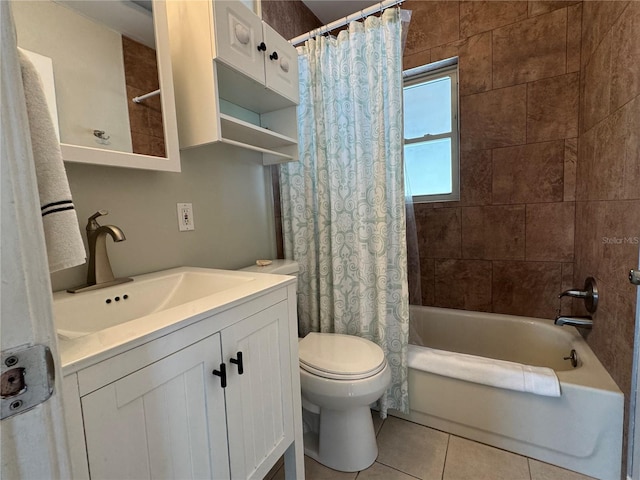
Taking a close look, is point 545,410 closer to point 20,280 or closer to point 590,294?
point 590,294

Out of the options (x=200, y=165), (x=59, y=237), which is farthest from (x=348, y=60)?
(x=59, y=237)

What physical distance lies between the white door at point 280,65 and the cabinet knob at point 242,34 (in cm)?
12

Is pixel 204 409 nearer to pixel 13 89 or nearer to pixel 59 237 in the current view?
pixel 59 237

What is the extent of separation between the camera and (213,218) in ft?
4.86

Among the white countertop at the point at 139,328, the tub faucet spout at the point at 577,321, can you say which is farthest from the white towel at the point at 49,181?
the tub faucet spout at the point at 577,321

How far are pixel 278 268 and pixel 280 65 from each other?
39.1 inches

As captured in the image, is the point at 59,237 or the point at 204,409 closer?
the point at 59,237

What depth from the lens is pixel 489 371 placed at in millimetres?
1362

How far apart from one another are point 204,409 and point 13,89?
0.73m

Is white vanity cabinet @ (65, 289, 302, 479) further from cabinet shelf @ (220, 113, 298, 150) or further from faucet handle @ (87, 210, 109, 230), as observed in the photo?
cabinet shelf @ (220, 113, 298, 150)

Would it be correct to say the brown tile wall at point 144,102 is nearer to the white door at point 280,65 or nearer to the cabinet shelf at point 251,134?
the cabinet shelf at point 251,134

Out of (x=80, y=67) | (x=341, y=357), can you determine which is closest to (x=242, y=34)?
(x=80, y=67)

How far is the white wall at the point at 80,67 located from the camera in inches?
33.5

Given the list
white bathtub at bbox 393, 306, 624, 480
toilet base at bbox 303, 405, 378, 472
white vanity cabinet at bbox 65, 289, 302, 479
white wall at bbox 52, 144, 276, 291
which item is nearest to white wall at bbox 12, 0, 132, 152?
white wall at bbox 52, 144, 276, 291
